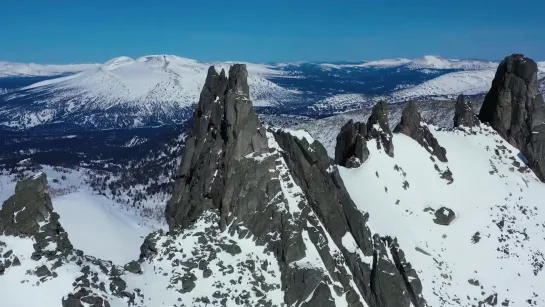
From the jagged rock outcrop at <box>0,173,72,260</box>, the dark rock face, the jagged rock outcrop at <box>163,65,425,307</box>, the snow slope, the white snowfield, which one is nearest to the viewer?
the jagged rock outcrop at <box>0,173,72,260</box>

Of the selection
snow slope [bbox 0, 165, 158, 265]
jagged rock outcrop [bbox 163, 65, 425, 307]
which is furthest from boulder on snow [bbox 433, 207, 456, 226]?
snow slope [bbox 0, 165, 158, 265]

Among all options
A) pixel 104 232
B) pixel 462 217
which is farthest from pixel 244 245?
pixel 104 232

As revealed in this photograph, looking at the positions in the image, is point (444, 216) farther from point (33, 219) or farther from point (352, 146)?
point (33, 219)

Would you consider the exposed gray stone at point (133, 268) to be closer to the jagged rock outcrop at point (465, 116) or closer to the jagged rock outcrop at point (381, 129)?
the jagged rock outcrop at point (381, 129)

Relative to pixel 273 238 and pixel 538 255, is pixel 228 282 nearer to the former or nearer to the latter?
pixel 273 238

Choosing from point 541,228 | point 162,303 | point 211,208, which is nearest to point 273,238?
point 211,208

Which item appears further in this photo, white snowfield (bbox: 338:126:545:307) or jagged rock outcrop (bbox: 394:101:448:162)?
jagged rock outcrop (bbox: 394:101:448:162)

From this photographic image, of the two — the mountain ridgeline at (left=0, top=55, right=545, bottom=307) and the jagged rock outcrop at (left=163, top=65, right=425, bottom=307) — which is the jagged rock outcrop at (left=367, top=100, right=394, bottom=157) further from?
the jagged rock outcrop at (left=163, top=65, right=425, bottom=307)
